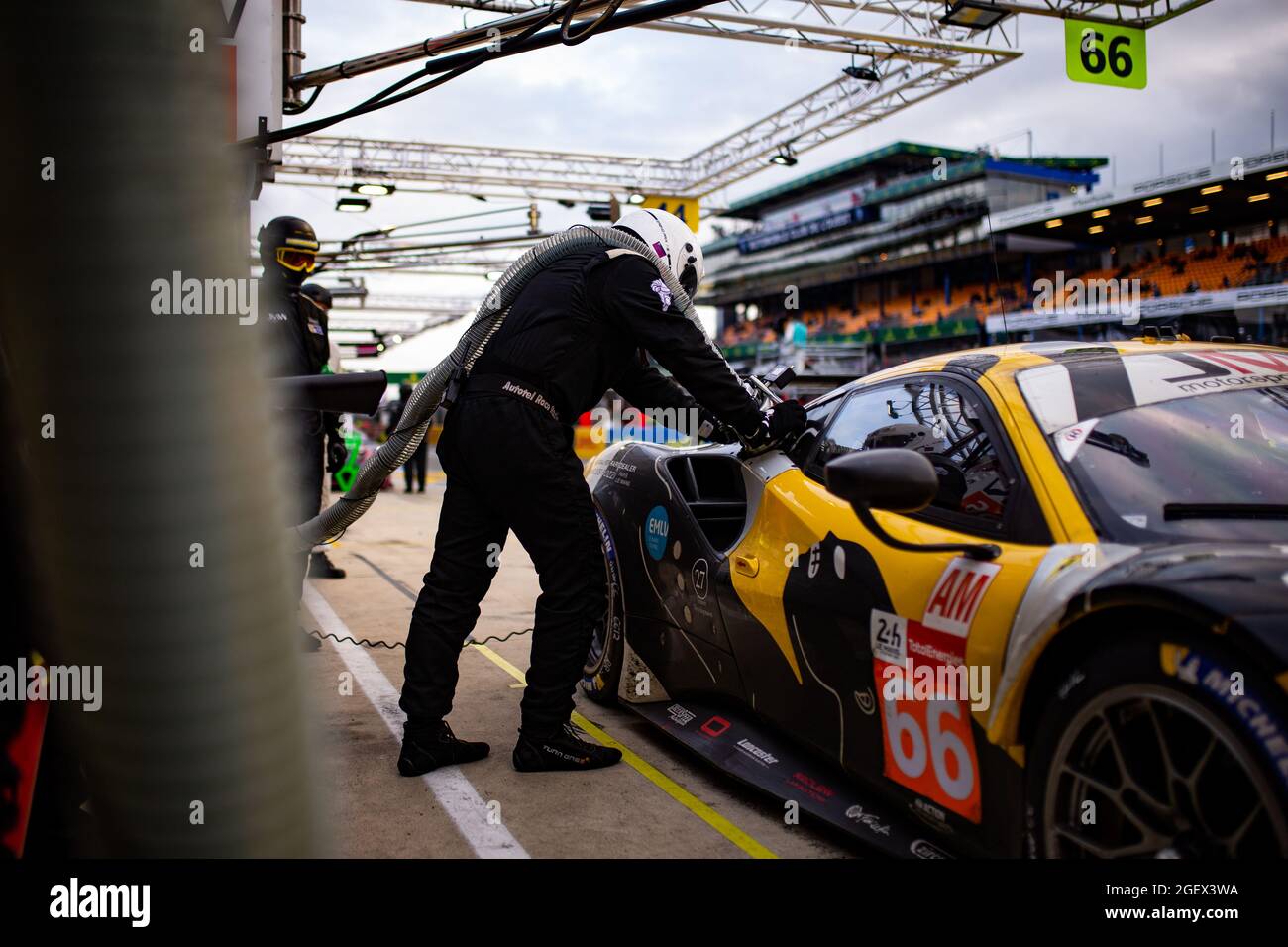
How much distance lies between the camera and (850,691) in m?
2.60

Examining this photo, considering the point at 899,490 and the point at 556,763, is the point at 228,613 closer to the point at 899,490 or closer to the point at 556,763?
the point at 899,490

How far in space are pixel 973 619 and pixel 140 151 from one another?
73.1 inches

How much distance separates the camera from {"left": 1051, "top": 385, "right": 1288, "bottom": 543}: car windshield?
2111 millimetres

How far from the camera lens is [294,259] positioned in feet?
17.0

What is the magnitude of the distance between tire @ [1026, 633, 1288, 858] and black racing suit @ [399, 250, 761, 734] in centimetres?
169

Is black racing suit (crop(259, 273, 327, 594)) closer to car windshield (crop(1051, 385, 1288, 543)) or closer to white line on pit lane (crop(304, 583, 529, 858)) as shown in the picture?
white line on pit lane (crop(304, 583, 529, 858))

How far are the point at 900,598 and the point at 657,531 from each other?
1.51 m

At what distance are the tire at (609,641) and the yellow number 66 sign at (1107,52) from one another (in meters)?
10.9

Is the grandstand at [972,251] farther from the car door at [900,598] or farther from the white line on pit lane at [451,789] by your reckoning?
the car door at [900,598]

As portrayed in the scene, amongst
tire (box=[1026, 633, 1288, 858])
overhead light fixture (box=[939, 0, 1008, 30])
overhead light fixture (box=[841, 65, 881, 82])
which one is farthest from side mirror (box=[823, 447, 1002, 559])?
overhead light fixture (box=[841, 65, 881, 82])

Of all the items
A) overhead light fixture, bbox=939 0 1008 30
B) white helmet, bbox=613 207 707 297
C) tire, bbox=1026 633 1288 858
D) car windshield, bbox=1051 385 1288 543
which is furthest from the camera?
overhead light fixture, bbox=939 0 1008 30

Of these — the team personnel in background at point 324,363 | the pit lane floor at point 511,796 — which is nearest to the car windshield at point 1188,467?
the pit lane floor at point 511,796

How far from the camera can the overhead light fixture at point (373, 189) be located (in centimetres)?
1861

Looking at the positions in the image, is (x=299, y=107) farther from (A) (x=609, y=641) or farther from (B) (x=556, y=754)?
(B) (x=556, y=754)
